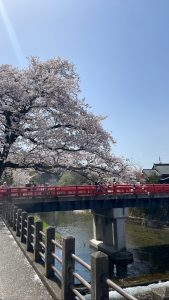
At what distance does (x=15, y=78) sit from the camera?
99.7 ft

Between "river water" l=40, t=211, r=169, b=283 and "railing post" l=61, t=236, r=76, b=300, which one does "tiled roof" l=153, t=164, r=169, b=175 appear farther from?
"railing post" l=61, t=236, r=76, b=300

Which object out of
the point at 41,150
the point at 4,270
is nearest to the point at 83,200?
the point at 41,150

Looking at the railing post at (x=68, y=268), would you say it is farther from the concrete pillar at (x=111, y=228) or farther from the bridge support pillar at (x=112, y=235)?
the concrete pillar at (x=111, y=228)

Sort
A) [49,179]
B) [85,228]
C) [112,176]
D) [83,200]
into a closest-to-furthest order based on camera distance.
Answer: [112,176]
[83,200]
[85,228]
[49,179]

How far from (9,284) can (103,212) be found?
29.7 metres

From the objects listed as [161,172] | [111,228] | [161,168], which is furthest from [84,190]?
[161,168]

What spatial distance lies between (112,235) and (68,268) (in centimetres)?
2921

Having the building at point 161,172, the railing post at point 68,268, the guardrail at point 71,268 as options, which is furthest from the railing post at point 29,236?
the building at point 161,172

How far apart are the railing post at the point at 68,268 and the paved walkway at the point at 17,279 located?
0.74 meters

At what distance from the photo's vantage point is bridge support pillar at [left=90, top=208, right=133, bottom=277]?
3436 cm

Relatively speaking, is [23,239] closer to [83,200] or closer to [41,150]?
[41,150]

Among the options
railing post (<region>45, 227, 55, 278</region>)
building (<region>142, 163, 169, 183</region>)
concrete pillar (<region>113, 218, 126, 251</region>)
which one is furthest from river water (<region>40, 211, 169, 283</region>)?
railing post (<region>45, 227, 55, 278</region>)

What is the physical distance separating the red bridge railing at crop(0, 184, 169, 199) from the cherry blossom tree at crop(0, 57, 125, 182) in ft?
11.1

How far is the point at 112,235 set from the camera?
3691 cm
